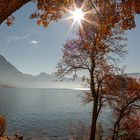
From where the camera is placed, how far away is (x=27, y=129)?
8988cm

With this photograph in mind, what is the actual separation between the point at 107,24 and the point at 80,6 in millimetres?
2633

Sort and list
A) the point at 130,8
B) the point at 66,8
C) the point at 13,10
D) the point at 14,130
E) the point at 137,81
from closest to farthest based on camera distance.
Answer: the point at 13,10 → the point at 130,8 → the point at 66,8 → the point at 137,81 → the point at 14,130

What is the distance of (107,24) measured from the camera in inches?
344

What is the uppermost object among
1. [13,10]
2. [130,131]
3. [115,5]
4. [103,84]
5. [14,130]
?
[115,5]

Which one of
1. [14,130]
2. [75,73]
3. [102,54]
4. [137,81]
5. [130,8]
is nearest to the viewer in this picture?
[130,8]

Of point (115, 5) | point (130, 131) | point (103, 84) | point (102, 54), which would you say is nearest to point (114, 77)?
point (103, 84)

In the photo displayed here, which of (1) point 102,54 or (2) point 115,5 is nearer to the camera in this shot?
(2) point 115,5

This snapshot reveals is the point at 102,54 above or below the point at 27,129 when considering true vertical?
above

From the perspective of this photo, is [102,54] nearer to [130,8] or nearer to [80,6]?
[80,6]

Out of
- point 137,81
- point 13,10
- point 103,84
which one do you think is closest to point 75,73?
point 103,84

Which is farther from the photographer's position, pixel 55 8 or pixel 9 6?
pixel 55 8

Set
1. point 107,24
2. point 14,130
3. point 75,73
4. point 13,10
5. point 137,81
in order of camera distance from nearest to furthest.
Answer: point 13,10 → point 107,24 → point 75,73 → point 137,81 → point 14,130

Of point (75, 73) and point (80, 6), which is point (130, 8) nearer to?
point (80, 6)

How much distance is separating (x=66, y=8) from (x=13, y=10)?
3846 millimetres
